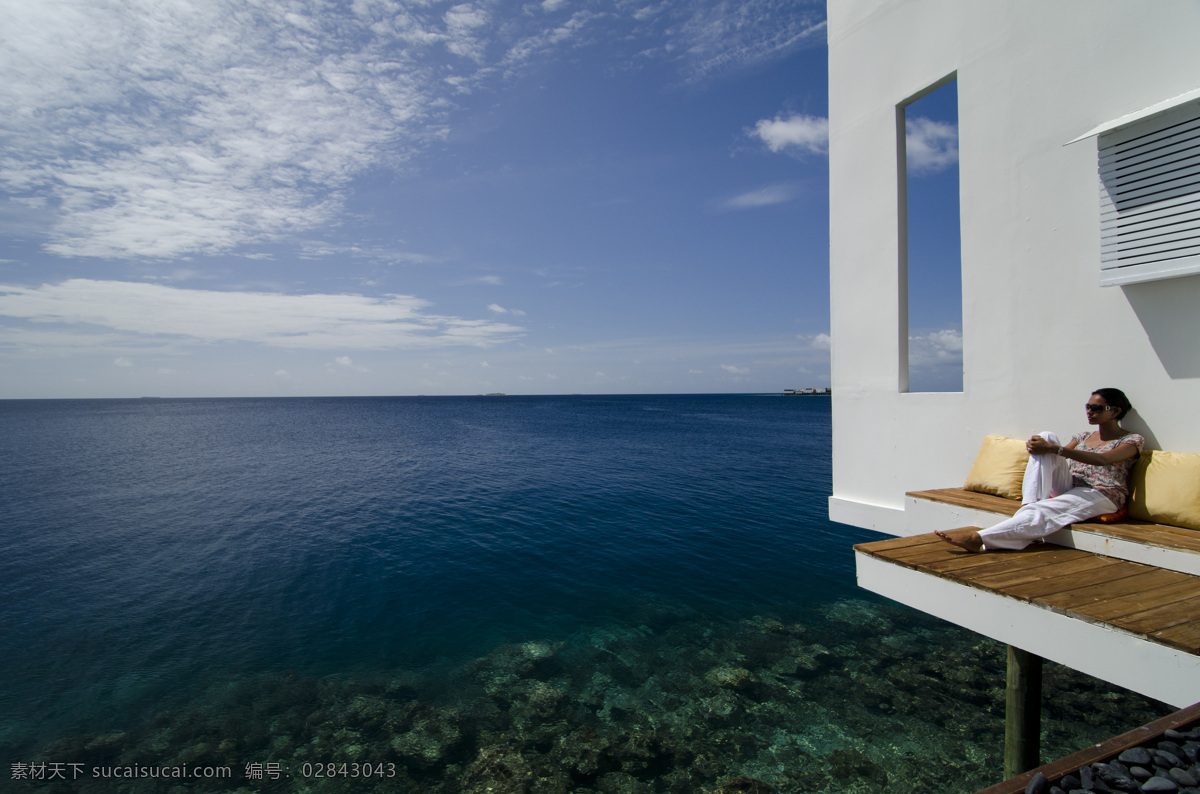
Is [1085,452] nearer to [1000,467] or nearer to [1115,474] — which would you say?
[1115,474]

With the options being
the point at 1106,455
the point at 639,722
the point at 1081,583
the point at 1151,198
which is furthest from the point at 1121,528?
the point at 639,722

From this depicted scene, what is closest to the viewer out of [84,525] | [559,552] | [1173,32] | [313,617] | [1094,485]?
[1173,32]

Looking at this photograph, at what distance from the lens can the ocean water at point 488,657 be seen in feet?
23.0

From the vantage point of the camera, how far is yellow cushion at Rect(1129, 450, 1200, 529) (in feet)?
12.5

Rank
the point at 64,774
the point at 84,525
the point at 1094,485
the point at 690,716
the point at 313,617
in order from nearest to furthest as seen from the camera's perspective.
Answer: the point at 1094,485 → the point at 64,774 → the point at 690,716 → the point at 313,617 → the point at 84,525

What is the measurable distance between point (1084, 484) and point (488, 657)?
9.11m

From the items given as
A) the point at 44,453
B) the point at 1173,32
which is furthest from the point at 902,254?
the point at 44,453

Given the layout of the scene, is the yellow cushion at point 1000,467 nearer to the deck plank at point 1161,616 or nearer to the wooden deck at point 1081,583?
the wooden deck at point 1081,583

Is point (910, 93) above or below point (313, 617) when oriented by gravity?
above

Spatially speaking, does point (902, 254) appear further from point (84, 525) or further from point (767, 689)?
point (84, 525)

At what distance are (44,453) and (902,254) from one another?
52872 mm

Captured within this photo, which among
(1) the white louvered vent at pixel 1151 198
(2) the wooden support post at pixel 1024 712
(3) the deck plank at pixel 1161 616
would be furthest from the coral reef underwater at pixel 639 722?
(1) the white louvered vent at pixel 1151 198

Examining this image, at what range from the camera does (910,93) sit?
5.84 m

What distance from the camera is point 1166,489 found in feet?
12.9
